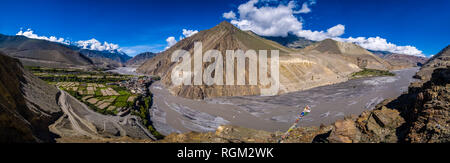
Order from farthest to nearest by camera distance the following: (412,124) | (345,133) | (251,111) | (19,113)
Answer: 1. (251,111)
2. (19,113)
3. (345,133)
4. (412,124)

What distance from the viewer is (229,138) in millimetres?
21547

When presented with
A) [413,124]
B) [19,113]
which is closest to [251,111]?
[413,124]

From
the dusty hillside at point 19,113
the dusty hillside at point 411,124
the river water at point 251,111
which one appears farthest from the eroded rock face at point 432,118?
the dusty hillside at point 19,113

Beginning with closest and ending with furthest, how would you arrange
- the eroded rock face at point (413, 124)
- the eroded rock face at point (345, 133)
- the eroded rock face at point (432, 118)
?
the eroded rock face at point (432, 118), the eroded rock face at point (413, 124), the eroded rock face at point (345, 133)

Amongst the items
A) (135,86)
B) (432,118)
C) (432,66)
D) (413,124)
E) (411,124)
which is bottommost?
(411,124)

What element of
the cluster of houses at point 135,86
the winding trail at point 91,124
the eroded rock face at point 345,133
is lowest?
the winding trail at point 91,124

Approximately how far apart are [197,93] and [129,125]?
26463 millimetres

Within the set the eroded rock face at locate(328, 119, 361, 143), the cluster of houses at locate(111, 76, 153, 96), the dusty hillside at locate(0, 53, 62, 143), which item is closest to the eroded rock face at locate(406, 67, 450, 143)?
the eroded rock face at locate(328, 119, 361, 143)

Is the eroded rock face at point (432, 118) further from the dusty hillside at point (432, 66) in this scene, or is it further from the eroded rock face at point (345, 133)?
the dusty hillside at point (432, 66)

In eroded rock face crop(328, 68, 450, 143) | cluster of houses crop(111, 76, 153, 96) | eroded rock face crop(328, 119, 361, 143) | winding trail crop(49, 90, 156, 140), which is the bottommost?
winding trail crop(49, 90, 156, 140)

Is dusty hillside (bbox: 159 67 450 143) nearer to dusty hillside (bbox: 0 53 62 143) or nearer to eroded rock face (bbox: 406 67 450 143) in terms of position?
eroded rock face (bbox: 406 67 450 143)

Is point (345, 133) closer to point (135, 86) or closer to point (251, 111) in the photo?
point (251, 111)
